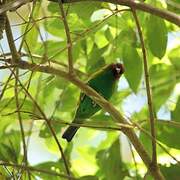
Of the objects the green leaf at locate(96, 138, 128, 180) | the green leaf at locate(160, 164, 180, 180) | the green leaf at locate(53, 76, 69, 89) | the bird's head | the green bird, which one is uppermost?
the green leaf at locate(53, 76, 69, 89)

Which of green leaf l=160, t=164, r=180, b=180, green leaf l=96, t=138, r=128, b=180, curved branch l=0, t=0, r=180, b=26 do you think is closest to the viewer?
curved branch l=0, t=0, r=180, b=26

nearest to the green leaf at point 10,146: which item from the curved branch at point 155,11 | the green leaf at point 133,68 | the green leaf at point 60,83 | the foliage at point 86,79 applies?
the foliage at point 86,79

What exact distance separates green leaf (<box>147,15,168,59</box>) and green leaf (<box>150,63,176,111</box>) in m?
0.15

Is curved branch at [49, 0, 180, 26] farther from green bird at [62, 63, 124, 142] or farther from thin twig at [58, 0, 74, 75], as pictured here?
green bird at [62, 63, 124, 142]

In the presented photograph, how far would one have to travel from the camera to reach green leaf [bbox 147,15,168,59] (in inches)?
32.2

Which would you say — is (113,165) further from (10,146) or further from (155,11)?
(155,11)

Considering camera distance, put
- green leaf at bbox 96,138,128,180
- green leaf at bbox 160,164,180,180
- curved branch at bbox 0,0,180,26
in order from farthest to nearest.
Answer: green leaf at bbox 96,138,128,180 < green leaf at bbox 160,164,180,180 < curved branch at bbox 0,0,180,26

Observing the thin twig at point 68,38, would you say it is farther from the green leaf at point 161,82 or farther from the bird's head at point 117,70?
the green leaf at point 161,82

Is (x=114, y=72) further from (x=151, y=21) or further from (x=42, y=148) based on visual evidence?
(x=42, y=148)

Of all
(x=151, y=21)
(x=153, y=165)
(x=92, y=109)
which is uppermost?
(x=151, y=21)

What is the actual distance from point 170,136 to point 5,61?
0.93ft

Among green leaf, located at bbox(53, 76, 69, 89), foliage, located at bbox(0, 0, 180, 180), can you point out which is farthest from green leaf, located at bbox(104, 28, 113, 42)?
green leaf, located at bbox(53, 76, 69, 89)

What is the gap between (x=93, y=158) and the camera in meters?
1.13

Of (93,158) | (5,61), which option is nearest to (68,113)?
(93,158)
